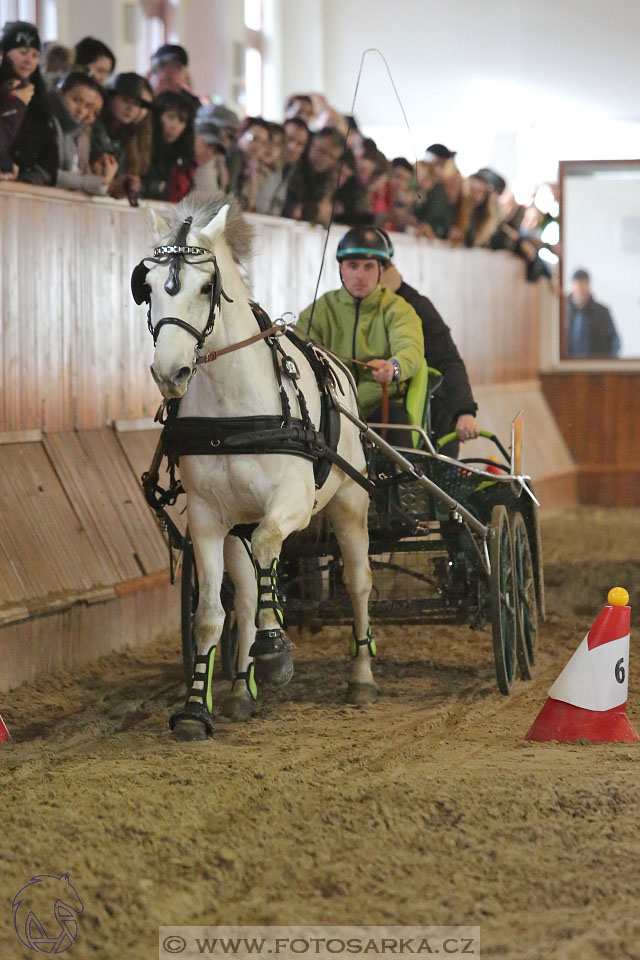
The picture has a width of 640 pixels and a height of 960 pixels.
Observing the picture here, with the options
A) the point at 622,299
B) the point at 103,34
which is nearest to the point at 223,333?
the point at 103,34

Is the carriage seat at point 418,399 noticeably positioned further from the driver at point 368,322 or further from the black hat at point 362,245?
the black hat at point 362,245

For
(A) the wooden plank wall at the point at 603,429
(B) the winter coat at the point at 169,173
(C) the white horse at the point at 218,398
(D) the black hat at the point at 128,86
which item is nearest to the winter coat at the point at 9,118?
(D) the black hat at the point at 128,86

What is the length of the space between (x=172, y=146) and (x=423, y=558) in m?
4.25

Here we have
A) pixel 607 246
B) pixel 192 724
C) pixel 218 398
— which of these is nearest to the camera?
pixel 218 398

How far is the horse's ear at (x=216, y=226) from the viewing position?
5207 millimetres

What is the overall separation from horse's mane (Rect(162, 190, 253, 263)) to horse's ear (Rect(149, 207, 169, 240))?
0.07 feet

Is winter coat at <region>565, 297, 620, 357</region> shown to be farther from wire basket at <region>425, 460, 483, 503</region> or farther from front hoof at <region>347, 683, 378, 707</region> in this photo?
front hoof at <region>347, 683, 378, 707</region>

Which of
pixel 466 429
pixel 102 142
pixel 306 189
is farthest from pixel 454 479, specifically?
pixel 306 189

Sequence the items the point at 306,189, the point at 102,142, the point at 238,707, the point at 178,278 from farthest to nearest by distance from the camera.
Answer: the point at 306,189 < the point at 102,142 < the point at 238,707 < the point at 178,278

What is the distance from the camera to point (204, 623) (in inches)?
220

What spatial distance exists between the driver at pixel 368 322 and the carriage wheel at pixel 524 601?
32.2 inches

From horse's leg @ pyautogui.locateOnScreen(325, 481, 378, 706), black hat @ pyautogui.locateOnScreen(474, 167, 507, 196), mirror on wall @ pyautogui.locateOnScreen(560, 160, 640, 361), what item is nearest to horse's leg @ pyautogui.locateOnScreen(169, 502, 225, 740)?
horse's leg @ pyautogui.locateOnScreen(325, 481, 378, 706)

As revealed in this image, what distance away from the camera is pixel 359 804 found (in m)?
4.43

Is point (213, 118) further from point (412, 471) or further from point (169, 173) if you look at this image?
point (412, 471)
